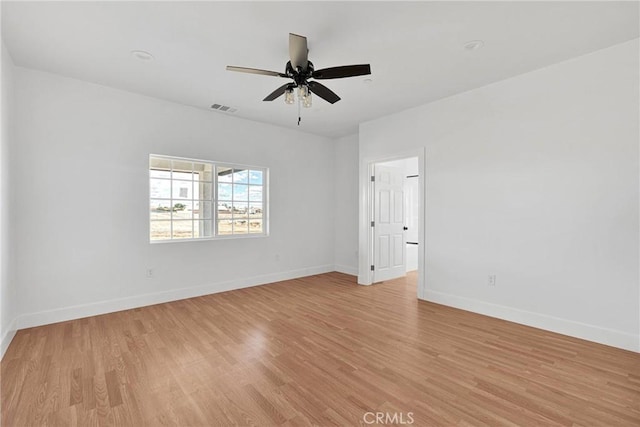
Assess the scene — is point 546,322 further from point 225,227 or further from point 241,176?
point 241,176

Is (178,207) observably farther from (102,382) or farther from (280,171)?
(102,382)

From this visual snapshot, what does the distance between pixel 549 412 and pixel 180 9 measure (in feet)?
12.8

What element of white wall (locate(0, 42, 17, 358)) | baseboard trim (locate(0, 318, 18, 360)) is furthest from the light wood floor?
white wall (locate(0, 42, 17, 358))

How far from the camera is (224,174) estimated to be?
4.85m

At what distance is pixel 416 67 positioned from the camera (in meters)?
3.14

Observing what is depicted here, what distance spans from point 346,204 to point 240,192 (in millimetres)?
2269

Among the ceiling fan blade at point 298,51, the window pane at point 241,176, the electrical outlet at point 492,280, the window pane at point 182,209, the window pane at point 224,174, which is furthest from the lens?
the window pane at point 241,176

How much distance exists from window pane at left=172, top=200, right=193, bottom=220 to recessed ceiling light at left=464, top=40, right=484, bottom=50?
4.11 m

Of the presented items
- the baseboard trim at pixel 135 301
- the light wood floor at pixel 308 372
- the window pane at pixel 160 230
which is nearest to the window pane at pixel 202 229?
the window pane at pixel 160 230

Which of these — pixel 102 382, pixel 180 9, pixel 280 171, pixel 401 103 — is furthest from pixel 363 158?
pixel 102 382

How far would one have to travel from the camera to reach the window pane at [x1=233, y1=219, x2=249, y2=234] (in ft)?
16.4

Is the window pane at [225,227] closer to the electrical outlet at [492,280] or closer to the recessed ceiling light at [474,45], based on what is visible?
the electrical outlet at [492,280]

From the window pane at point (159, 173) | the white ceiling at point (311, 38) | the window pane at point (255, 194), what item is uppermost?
the white ceiling at point (311, 38)

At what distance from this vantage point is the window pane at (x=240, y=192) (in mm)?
4996
